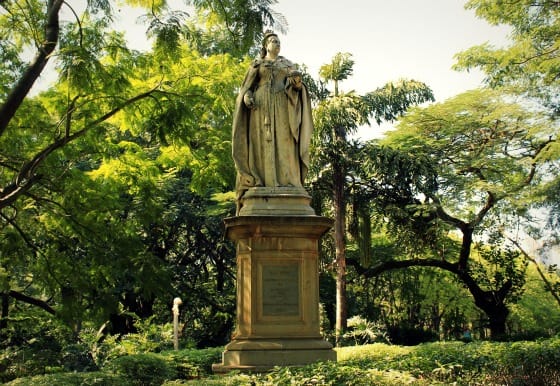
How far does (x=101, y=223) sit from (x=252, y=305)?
6.56 meters

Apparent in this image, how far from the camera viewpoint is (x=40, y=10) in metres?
13.2

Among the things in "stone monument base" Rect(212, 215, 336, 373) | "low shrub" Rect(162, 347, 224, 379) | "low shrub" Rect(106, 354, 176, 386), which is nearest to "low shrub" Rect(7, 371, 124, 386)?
"low shrub" Rect(106, 354, 176, 386)

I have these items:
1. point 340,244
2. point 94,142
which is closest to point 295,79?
point 94,142

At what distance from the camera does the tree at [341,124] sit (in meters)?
22.8

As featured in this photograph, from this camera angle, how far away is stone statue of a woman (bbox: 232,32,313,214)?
9.84 metres

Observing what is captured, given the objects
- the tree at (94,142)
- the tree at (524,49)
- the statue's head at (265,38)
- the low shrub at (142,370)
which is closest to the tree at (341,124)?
the tree at (524,49)

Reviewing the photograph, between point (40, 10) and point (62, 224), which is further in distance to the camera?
point (62, 224)

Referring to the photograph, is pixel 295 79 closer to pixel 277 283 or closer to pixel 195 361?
pixel 277 283

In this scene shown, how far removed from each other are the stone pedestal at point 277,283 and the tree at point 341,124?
41.3 ft

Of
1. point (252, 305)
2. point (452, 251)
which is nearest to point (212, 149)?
point (252, 305)

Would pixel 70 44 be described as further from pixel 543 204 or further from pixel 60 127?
pixel 543 204

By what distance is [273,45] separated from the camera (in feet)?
33.3

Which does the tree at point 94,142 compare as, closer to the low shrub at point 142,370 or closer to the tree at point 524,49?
the low shrub at point 142,370

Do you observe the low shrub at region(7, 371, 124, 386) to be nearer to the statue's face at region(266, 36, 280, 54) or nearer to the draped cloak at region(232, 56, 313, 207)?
the draped cloak at region(232, 56, 313, 207)
